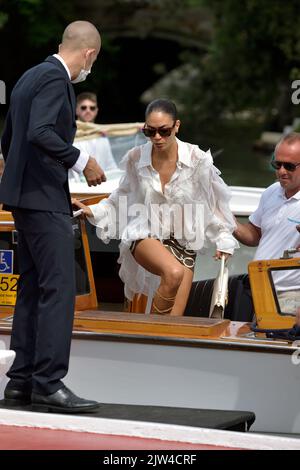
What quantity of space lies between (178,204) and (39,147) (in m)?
1.53

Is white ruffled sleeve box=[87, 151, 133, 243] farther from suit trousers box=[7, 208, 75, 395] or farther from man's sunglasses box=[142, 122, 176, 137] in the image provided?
suit trousers box=[7, 208, 75, 395]

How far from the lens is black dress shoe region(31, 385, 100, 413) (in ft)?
16.9

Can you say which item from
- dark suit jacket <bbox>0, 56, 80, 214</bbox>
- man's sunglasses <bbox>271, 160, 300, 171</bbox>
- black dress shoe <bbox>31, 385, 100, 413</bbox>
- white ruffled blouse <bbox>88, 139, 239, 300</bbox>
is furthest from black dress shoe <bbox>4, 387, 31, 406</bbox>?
man's sunglasses <bbox>271, 160, 300, 171</bbox>

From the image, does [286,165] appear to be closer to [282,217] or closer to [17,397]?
[282,217]

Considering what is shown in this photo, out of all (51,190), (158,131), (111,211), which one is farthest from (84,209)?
(51,190)

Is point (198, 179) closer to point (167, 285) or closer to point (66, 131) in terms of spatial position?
point (167, 285)

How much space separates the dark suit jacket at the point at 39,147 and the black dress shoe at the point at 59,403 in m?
0.78

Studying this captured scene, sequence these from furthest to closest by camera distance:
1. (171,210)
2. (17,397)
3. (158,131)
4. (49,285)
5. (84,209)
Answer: (84,209) < (171,210) < (158,131) < (17,397) < (49,285)

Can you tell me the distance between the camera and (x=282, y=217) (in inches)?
250

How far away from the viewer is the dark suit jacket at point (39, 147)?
16.3ft

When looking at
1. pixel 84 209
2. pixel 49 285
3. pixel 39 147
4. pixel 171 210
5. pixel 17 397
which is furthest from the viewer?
pixel 84 209

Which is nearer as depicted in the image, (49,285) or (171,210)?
(49,285)

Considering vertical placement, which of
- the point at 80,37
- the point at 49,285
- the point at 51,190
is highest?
the point at 80,37
